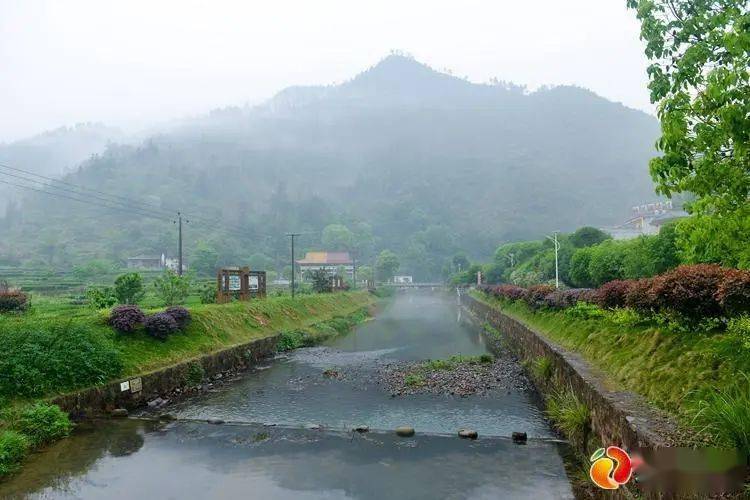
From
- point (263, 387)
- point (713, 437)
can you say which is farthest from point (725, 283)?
point (263, 387)

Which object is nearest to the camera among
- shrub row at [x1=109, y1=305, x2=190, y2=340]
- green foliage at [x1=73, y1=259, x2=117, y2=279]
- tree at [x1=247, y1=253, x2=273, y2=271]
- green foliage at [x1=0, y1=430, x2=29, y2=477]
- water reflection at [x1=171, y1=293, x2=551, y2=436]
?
green foliage at [x1=0, y1=430, x2=29, y2=477]

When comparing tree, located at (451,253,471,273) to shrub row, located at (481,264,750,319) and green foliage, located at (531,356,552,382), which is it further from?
shrub row, located at (481,264,750,319)

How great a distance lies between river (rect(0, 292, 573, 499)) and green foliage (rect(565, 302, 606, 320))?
301 centimetres

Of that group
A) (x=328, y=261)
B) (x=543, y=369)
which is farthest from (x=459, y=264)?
(x=543, y=369)

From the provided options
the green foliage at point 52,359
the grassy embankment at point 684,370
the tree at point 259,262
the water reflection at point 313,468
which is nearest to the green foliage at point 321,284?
the green foliage at point 52,359

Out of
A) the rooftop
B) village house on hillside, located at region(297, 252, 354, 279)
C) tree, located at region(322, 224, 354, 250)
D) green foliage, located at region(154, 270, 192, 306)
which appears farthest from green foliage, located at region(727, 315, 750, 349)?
tree, located at region(322, 224, 354, 250)

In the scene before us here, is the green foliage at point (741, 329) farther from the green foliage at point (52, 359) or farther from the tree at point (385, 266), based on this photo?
the tree at point (385, 266)

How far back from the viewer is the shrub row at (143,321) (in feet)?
51.5

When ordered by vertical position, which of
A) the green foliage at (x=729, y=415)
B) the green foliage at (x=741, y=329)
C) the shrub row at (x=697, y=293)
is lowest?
the green foliage at (x=729, y=415)

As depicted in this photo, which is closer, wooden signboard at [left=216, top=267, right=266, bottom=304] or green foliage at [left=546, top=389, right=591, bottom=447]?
green foliage at [left=546, top=389, right=591, bottom=447]

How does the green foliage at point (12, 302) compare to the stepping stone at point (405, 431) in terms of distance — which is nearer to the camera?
the stepping stone at point (405, 431)

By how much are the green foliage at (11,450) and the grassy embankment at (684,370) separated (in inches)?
409

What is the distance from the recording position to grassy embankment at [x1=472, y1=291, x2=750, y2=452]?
→ 5.29 metres

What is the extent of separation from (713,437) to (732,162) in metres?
2.93
